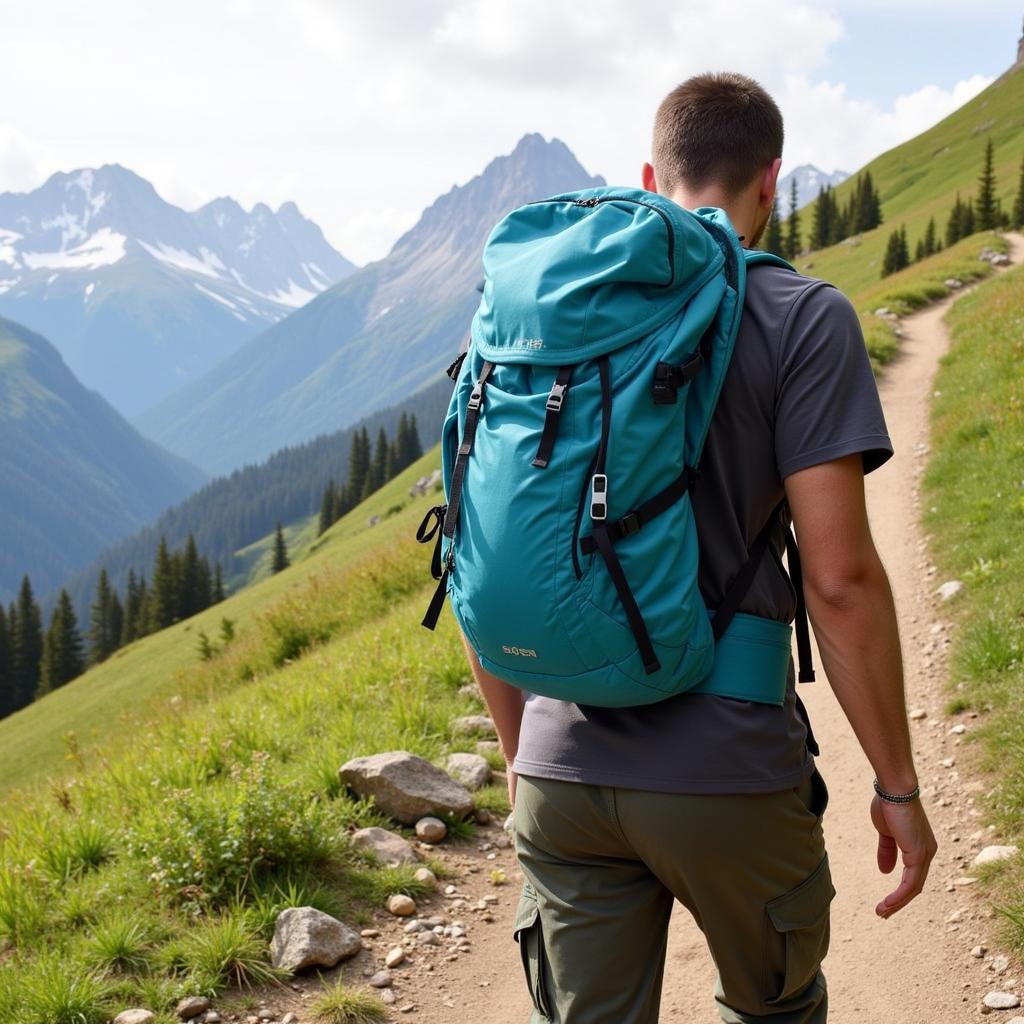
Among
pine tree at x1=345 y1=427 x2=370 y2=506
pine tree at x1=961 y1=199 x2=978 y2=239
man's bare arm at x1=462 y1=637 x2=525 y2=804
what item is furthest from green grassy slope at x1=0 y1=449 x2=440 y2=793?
pine tree at x1=345 y1=427 x2=370 y2=506

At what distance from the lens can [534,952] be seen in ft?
8.59

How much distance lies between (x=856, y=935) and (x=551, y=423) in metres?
3.94

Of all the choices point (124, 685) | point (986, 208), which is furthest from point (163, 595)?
point (986, 208)

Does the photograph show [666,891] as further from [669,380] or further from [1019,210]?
[1019,210]

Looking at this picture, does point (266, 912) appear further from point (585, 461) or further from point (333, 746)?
point (585, 461)

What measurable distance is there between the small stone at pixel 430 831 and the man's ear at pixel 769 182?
15.2 feet

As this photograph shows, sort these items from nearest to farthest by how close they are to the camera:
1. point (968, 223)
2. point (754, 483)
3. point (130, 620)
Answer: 1. point (754, 483)
2. point (968, 223)
3. point (130, 620)

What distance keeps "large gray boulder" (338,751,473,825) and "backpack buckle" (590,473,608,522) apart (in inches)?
179

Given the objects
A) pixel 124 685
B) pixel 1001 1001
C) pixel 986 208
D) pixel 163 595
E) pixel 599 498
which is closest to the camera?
pixel 599 498

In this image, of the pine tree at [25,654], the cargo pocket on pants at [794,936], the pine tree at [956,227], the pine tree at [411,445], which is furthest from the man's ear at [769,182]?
the pine tree at [411,445]

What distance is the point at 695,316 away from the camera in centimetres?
221

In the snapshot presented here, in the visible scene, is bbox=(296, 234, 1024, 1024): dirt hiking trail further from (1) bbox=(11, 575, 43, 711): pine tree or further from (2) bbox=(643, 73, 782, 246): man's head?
(1) bbox=(11, 575, 43, 711): pine tree

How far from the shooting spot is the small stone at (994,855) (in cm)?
489

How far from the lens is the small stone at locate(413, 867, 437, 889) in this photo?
5734 mm
